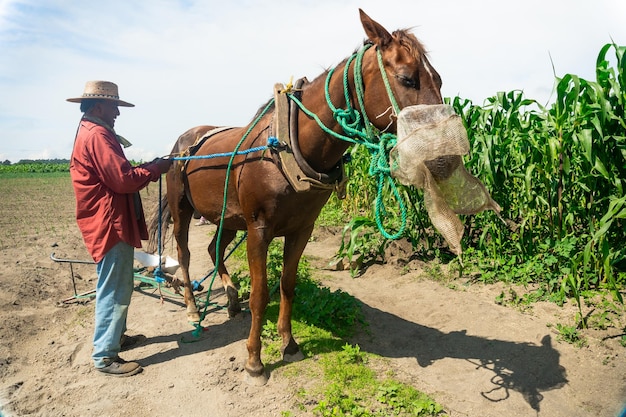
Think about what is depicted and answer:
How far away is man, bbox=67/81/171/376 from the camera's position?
10.6 ft

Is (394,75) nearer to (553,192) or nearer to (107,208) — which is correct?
(107,208)

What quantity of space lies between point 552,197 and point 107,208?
433cm

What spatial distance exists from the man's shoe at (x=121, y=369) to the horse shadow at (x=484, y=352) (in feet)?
6.11

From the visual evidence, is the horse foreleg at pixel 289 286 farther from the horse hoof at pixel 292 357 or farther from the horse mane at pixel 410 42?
the horse mane at pixel 410 42

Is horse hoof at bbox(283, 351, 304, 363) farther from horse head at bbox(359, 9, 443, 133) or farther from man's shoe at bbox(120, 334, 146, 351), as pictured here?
horse head at bbox(359, 9, 443, 133)

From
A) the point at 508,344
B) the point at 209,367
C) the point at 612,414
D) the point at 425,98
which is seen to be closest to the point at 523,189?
the point at 508,344

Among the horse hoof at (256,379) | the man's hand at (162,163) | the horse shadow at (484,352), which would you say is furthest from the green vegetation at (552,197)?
the man's hand at (162,163)

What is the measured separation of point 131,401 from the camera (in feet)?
9.86

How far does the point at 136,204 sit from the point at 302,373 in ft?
6.64

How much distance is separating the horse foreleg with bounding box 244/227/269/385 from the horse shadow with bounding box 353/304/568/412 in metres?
0.96

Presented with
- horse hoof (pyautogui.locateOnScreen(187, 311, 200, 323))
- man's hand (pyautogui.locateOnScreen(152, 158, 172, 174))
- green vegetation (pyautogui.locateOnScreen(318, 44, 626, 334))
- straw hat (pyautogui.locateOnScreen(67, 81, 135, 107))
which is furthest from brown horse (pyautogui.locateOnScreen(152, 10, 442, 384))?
green vegetation (pyautogui.locateOnScreen(318, 44, 626, 334))

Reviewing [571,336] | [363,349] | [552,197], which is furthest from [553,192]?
→ [363,349]

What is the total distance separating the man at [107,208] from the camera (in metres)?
3.25

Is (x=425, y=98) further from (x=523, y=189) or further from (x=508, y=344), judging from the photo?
(x=523, y=189)
